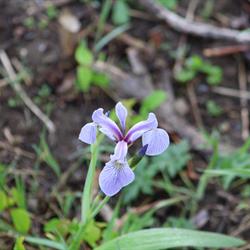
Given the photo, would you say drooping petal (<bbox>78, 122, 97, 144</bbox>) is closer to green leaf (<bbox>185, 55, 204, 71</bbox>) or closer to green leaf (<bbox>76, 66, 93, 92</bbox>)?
green leaf (<bbox>76, 66, 93, 92</bbox>)

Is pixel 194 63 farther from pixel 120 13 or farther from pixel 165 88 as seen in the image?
pixel 120 13

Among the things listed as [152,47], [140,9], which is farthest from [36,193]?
[140,9]

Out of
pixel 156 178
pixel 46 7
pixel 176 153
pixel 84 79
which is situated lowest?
pixel 156 178

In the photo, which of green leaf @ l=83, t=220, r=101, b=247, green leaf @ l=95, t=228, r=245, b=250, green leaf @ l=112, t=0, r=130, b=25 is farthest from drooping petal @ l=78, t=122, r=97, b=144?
green leaf @ l=112, t=0, r=130, b=25

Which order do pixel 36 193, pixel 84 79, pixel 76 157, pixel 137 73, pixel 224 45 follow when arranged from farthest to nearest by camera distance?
pixel 224 45 → pixel 137 73 → pixel 84 79 → pixel 76 157 → pixel 36 193

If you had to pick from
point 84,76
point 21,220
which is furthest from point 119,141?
point 84,76

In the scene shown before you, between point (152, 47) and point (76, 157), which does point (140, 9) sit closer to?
point (152, 47)

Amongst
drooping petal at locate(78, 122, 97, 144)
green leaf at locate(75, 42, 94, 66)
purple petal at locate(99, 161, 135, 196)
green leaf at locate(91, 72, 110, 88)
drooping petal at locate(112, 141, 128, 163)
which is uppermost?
drooping petal at locate(78, 122, 97, 144)
